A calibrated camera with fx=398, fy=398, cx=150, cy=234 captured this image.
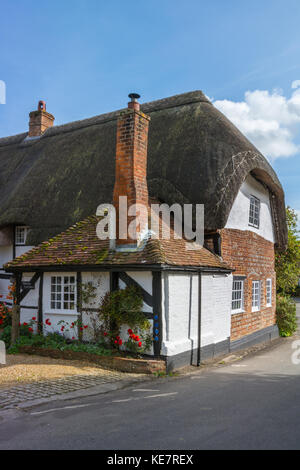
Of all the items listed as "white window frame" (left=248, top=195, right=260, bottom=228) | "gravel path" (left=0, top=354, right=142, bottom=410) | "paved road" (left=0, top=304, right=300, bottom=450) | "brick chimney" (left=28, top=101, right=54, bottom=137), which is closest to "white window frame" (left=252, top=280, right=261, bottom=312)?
"white window frame" (left=248, top=195, right=260, bottom=228)

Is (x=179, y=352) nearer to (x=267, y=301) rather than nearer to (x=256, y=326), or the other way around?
(x=256, y=326)

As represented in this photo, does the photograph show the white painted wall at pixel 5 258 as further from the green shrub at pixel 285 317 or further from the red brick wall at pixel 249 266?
the green shrub at pixel 285 317

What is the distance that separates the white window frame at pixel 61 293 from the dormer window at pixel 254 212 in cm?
685

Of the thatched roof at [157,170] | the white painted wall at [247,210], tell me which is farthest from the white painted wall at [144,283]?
the white painted wall at [247,210]

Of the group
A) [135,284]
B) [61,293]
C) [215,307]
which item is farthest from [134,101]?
[215,307]

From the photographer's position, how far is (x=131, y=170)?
31.1 feet

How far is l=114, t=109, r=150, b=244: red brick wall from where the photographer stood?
943cm

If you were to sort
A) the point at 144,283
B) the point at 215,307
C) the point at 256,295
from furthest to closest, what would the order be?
the point at 256,295 < the point at 215,307 < the point at 144,283

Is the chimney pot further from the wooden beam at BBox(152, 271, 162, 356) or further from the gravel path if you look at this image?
the gravel path

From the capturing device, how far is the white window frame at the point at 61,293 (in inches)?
389

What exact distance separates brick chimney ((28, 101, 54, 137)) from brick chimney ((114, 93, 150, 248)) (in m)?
11.2

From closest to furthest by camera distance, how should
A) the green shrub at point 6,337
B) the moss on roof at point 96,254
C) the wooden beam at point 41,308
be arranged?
the moss on roof at point 96,254 → the wooden beam at point 41,308 → the green shrub at point 6,337

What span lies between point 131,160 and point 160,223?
187 centimetres

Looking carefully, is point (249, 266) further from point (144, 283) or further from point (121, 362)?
point (121, 362)
